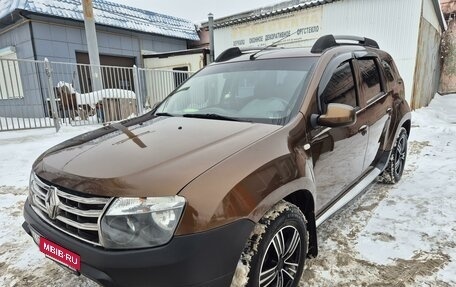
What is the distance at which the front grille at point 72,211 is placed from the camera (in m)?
1.62

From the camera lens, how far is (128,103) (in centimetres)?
913

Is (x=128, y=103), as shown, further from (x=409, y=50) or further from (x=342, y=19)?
(x=409, y=50)

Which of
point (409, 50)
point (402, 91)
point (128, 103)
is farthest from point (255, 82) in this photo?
point (409, 50)

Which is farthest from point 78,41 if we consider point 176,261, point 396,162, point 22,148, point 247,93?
point 176,261

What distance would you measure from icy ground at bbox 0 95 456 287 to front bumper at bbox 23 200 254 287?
937 mm

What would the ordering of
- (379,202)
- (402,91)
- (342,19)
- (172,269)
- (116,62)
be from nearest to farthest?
(172,269) < (379,202) < (402,91) < (342,19) < (116,62)

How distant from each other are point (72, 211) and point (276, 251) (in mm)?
1184

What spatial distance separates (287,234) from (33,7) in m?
12.3

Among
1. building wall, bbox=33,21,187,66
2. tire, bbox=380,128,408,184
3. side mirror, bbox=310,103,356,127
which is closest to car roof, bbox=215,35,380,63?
side mirror, bbox=310,103,356,127

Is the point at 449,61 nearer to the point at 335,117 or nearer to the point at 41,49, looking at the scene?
the point at 335,117

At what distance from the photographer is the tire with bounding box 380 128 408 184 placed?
13.7 ft

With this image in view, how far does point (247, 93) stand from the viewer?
2.74 metres

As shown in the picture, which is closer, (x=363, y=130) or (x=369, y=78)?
(x=363, y=130)

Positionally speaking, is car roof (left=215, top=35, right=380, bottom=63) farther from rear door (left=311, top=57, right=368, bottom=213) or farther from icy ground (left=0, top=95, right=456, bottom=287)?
icy ground (left=0, top=95, right=456, bottom=287)
